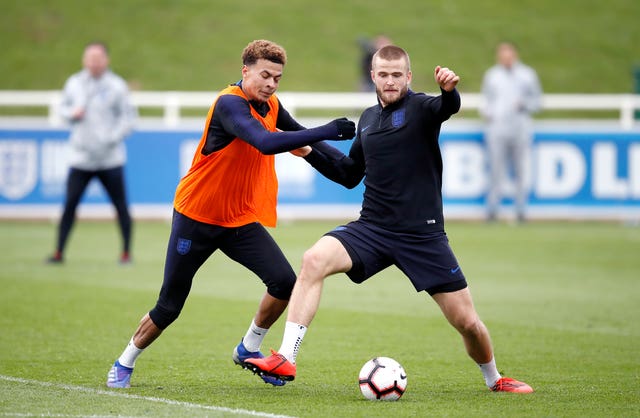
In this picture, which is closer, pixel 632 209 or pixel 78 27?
pixel 632 209

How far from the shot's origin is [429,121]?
742cm

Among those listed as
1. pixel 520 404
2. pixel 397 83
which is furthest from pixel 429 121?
pixel 520 404

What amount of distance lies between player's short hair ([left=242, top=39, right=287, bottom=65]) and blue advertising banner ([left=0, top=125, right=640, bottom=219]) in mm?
12768

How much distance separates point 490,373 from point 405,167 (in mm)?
1512

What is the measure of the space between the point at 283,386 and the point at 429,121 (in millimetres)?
2097

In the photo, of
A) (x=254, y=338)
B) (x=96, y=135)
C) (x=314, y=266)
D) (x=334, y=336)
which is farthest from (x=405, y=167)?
(x=96, y=135)

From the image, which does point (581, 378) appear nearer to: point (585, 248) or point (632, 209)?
point (585, 248)

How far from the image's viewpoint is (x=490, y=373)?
7703 mm

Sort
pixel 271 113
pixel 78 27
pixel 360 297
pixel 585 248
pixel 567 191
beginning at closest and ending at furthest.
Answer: pixel 271 113, pixel 360 297, pixel 585 248, pixel 567 191, pixel 78 27

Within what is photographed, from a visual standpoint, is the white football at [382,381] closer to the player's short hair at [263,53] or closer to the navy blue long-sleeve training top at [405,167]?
the navy blue long-sleeve training top at [405,167]

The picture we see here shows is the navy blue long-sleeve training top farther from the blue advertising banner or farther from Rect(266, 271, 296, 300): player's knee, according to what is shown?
the blue advertising banner

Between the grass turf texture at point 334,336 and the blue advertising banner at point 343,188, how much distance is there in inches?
112

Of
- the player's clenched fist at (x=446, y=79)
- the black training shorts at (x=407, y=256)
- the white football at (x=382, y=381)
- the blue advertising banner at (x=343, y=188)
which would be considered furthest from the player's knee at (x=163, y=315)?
the blue advertising banner at (x=343, y=188)

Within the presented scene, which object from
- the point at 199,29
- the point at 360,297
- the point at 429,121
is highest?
the point at 199,29
